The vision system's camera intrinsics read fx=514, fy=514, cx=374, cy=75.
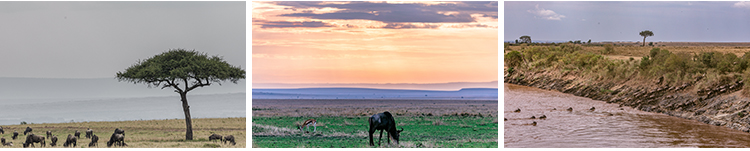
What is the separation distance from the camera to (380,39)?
114 ft

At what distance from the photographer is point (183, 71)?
18.1 m

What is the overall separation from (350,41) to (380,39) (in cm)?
378

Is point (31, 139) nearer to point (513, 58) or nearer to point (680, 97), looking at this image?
point (680, 97)

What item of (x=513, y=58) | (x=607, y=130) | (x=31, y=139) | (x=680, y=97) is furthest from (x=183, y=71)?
(x=513, y=58)

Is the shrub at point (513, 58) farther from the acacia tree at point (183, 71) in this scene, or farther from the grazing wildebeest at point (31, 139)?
the grazing wildebeest at point (31, 139)

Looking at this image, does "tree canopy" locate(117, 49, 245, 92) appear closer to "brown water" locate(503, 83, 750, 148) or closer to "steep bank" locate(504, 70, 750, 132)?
"brown water" locate(503, 83, 750, 148)

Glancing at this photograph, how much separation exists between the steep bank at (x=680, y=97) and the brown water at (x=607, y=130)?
55 cm

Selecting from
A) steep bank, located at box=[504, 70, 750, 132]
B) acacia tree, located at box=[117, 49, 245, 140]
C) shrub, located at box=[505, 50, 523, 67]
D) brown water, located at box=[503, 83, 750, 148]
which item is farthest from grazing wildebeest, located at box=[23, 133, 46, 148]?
shrub, located at box=[505, 50, 523, 67]

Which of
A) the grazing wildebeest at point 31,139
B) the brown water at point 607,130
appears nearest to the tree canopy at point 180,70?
the grazing wildebeest at point 31,139

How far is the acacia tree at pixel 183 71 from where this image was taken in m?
18.3

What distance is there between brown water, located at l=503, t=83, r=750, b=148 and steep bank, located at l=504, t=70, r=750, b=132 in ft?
1.80

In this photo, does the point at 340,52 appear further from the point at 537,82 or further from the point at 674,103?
the point at 674,103

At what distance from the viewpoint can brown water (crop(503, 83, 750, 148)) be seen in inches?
602

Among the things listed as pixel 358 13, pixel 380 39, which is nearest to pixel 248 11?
pixel 358 13
